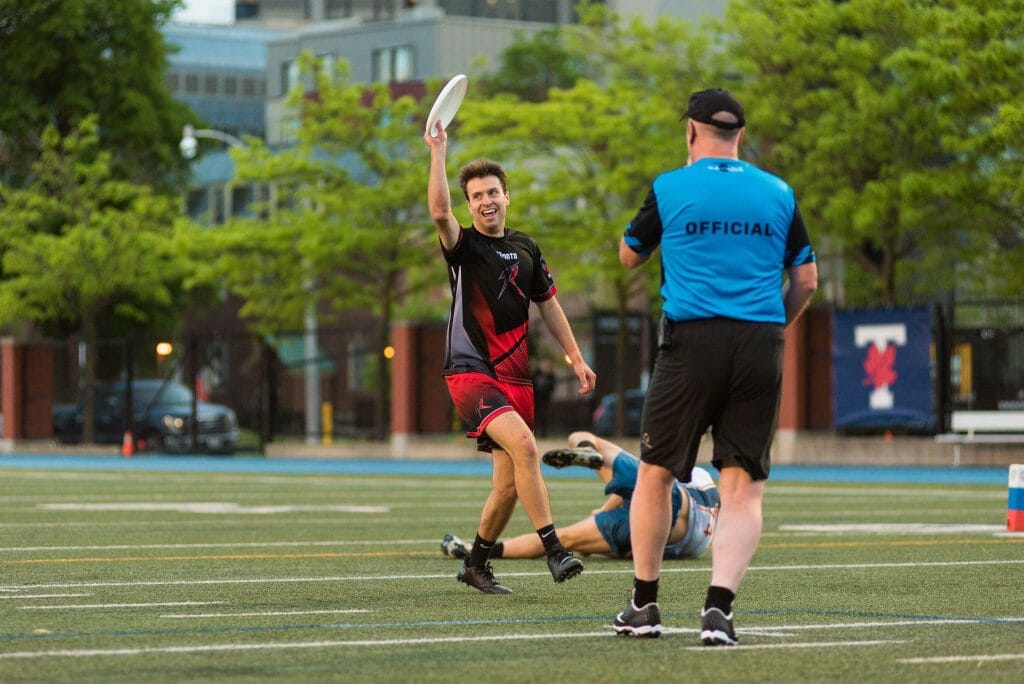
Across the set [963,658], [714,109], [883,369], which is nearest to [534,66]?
[883,369]

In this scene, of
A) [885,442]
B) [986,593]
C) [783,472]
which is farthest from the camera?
[885,442]

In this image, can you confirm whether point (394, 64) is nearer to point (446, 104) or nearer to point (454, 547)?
point (454, 547)

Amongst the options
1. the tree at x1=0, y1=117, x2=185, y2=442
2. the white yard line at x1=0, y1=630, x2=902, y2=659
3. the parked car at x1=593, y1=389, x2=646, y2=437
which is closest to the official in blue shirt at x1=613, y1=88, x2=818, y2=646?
the white yard line at x1=0, y1=630, x2=902, y2=659

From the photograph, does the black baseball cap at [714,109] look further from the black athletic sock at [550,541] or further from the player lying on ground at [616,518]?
the player lying on ground at [616,518]

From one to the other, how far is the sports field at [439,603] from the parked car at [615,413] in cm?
2087

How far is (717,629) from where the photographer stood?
7469 millimetres

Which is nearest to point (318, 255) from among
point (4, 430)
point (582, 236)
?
point (582, 236)

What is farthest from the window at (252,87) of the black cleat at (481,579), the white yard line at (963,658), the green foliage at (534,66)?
the white yard line at (963,658)

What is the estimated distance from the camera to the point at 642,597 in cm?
781

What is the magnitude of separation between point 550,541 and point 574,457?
1.57 metres

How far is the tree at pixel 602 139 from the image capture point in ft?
129

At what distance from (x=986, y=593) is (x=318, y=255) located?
34785 mm

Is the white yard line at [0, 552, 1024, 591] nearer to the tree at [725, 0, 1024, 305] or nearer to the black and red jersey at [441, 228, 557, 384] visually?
the black and red jersey at [441, 228, 557, 384]

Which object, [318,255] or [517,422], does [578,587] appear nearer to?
[517,422]
